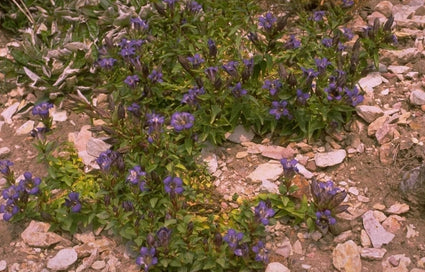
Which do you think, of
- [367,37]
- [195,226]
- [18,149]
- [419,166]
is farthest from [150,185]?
[367,37]

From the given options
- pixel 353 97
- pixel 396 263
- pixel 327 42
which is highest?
pixel 327 42

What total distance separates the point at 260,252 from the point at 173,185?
82 centimetres

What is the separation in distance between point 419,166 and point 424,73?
1354 mm

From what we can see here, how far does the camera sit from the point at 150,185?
4234 millimetres

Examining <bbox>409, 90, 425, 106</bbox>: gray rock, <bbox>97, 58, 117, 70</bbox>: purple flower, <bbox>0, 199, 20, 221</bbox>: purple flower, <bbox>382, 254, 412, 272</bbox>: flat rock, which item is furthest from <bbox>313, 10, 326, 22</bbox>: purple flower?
<bbox>0, 199, 20, 221</bbox>: purple flower

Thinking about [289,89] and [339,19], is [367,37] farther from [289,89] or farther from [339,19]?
[289,89]

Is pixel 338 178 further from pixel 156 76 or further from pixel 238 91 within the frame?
pixel 156 76

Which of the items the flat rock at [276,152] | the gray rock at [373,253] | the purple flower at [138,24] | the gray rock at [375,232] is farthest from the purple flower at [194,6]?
the gray rock at [373,253]

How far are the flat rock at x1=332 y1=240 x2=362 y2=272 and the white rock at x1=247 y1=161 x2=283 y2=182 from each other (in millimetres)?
822

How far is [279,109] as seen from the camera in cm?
462

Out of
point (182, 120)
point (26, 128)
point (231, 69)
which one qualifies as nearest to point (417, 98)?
point (231, 69)

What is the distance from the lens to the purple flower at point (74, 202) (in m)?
4.14

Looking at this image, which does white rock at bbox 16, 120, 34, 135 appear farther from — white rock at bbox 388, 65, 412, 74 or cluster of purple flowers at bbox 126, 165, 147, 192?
white rock at bbox 388, 65, 412, 74

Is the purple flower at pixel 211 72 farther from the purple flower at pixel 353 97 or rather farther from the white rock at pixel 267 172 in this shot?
the purple flower at pixel 353 97
